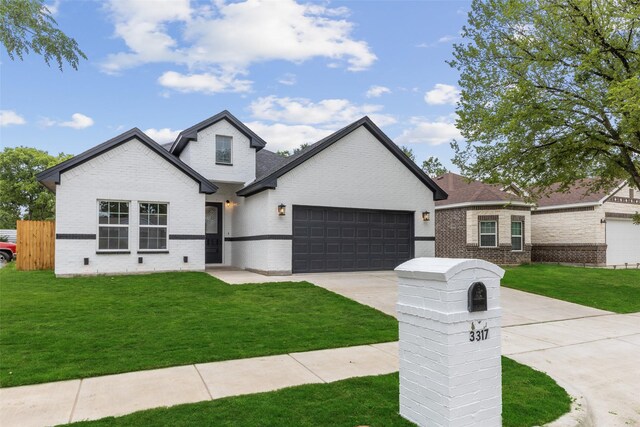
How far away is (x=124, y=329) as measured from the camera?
7.01 m

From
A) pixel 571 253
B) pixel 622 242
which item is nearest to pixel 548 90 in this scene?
pixel 571 253

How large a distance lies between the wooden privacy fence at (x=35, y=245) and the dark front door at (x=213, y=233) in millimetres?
5739

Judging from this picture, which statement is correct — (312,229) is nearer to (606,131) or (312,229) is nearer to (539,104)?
(539,104)

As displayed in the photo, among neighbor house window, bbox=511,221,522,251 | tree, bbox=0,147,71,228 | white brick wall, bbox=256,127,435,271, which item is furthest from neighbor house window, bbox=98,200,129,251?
tree, bbox=0,147,71,228

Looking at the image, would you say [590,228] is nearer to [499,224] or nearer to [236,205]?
[499,224]

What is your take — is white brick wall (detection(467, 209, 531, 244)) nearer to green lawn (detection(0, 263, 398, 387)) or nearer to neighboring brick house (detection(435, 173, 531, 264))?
neighboring brick house (detection(435, 173, 531, 264))

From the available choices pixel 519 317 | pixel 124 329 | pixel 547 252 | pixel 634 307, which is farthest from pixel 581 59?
pixel 547 252

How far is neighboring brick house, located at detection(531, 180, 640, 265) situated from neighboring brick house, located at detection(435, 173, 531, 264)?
125 inches

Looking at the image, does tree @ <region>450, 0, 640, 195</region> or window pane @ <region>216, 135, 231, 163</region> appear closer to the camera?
tree @ <region>450, 0, 640, 195</region>

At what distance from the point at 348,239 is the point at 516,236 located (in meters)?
11.3

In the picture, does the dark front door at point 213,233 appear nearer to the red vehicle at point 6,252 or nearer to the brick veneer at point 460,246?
the red vehicle at point 6,252

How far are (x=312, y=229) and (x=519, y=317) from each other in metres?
8.05

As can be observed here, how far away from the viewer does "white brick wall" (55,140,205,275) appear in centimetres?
1325

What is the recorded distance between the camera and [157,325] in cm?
730
